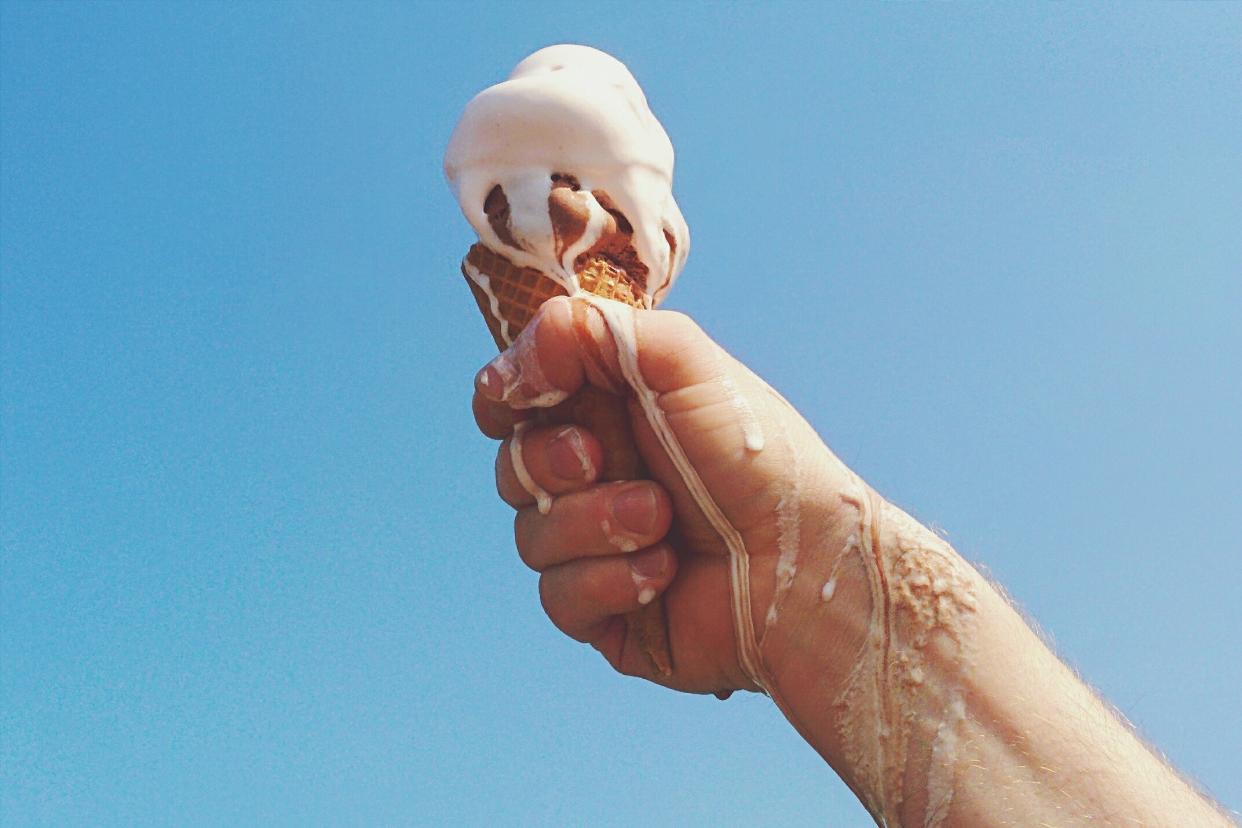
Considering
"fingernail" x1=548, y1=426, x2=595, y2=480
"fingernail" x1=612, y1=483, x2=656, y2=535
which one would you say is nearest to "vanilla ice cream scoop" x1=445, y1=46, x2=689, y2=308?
"fingernail" x1=548, y1=426, x2=595, y2=480

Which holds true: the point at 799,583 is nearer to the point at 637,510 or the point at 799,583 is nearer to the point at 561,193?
the point at 637,510

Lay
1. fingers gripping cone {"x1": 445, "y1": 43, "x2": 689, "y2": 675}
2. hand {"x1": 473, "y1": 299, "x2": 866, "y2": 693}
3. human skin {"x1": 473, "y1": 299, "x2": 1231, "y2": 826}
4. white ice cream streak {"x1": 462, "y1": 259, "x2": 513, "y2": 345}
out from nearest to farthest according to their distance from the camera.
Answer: human skin {"x1": 473, "y1": 299, "x2": 1231, "y2": 826} → hand {"x1": 473, "y1": 299, "x2": 866, "y2": 693} → fingers gripping cone {"x1": 445, "y1": 43, "x2": 689, "y2": 675} → white ice cream streak {"x1": 462, "y1": 259, "x2": 513, "y2": 345}

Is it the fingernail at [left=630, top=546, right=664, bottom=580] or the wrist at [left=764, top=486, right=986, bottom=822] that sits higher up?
the fingernail at [left=630, top=546, right=664, bottom=580]

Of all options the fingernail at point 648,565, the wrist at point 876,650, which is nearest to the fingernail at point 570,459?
the fingernail at point 648,565

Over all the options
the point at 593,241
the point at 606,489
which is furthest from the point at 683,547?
the point at 593,241

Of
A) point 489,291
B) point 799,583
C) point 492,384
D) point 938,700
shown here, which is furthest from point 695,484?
point 489,291

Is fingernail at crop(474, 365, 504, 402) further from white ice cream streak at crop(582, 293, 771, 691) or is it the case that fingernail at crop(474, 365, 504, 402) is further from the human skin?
white ice cream streak at crop(582, 293, 771, 691)
